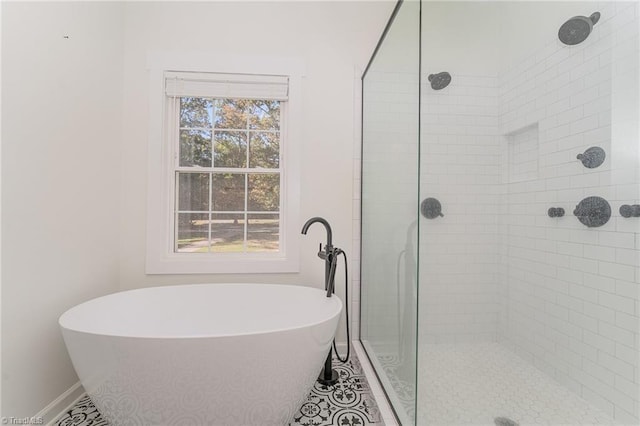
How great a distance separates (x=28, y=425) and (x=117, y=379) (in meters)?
0.68

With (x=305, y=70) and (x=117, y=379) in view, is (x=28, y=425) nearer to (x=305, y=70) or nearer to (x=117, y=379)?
(x=117, y=379)

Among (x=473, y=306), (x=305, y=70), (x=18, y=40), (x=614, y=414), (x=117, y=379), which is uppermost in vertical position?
(x=305, y=70)

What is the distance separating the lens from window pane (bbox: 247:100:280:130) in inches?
93.8

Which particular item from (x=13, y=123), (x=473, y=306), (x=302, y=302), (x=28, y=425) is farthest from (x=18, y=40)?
(x=473, y=306)

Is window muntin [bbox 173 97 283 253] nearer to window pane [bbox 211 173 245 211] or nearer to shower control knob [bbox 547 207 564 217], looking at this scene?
window pane [bbox 211 173 245 211]

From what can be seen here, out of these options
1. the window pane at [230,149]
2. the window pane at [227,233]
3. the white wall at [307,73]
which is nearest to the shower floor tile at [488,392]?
the white wall at [307,73]

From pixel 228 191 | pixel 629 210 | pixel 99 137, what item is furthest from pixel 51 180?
pixel 629 210

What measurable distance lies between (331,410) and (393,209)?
114 cm

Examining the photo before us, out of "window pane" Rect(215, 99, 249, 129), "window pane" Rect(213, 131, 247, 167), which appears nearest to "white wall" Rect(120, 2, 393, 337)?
"window pane" Rect(215, 99, 249, 129)

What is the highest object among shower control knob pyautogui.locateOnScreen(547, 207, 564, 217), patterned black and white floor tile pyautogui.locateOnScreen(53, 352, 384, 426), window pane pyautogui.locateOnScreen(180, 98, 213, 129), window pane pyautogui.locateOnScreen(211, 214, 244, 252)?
window pane pyautogui.locateOnScreen(180, 98, 213, 129)

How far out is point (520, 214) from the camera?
3.33 feet

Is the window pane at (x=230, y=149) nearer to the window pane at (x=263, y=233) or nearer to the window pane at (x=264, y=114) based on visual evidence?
the window pane at (x=264, y=114)

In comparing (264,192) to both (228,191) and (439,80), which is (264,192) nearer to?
(228,191)

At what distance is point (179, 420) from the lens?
49.0 inches
